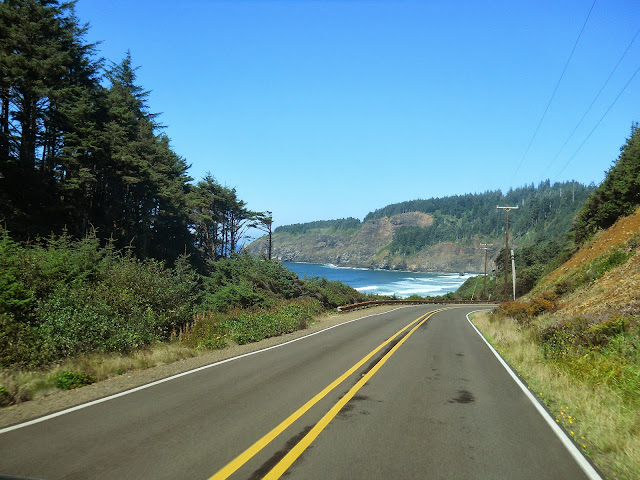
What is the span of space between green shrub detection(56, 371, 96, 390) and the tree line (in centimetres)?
1034

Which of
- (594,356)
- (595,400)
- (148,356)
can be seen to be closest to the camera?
(595,400)

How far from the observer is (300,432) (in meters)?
5.47

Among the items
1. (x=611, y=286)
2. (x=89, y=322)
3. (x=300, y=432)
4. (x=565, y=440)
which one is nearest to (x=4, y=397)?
(x=89, y=322)

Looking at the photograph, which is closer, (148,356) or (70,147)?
(148,356)

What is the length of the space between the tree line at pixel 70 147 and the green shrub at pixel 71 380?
10340 millimetres

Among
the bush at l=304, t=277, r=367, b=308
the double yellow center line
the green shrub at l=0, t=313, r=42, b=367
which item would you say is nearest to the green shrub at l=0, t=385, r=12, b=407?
the green shrub at l=0, t=313, r=42, b=367

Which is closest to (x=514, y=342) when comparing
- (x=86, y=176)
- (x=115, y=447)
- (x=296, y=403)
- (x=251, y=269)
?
(x=296, y=403)

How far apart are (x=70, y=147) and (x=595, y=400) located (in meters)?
30.3

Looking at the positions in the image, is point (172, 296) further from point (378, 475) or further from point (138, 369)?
point (378, 475)

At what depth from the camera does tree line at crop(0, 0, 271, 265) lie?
2391cm

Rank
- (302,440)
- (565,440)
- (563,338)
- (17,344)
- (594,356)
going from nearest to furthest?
(302,440), (565,440), (17,344), (594,356), (563,338)

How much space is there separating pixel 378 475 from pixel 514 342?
12.9 m

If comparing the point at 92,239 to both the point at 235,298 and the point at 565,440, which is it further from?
the point at 565,440

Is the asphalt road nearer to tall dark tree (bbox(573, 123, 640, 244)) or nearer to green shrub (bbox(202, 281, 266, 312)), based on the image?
green shrub (bbox(202, 281, 266, 312))
